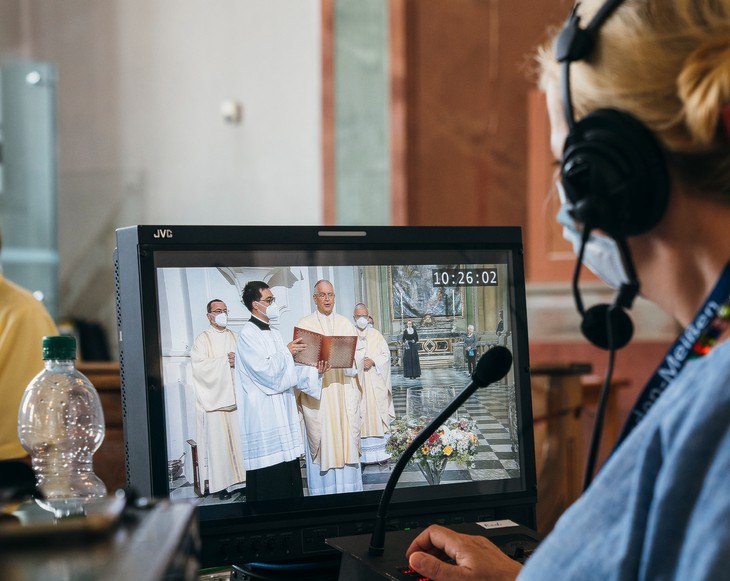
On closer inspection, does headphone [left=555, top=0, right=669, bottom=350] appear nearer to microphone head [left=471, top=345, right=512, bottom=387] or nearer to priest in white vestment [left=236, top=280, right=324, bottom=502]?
microphone head [left=471, top=345, right=512, bottom=387]

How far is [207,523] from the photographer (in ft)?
3.34

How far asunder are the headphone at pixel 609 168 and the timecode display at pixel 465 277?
346 mm

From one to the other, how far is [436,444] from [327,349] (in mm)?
180

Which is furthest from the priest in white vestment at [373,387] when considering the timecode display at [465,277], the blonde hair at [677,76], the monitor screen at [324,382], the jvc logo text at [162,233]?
the blonde hair at [677,76]

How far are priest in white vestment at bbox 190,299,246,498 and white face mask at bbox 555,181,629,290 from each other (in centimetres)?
40

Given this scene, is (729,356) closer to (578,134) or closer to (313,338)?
(578,134)

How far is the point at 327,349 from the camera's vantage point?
1.07 metres

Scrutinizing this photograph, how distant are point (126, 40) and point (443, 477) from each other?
15.0ft

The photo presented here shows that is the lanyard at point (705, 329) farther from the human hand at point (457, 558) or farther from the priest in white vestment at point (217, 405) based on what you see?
the priest in white vestment at point (217, 405)

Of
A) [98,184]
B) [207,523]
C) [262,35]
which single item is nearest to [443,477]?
[207,523]

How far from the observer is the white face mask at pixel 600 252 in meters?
0.80

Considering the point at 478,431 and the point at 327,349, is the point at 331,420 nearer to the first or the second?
the point at 327,349

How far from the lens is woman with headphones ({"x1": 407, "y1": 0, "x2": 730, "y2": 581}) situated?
23.0 inches

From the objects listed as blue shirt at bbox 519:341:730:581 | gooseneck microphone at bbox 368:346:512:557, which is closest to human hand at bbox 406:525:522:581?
gooseneck microphone at bbox 368:346:512:557
